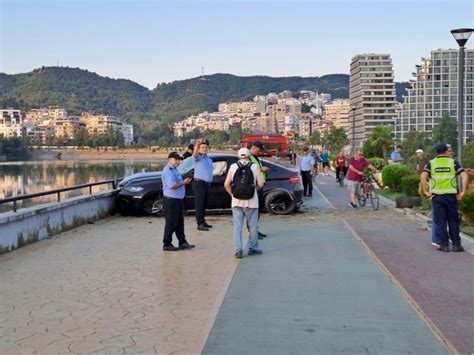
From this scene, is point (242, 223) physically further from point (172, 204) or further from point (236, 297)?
point (236, 297)

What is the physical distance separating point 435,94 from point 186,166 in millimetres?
117711

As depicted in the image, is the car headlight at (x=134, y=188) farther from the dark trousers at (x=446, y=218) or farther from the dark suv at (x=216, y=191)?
the dark trousers at (x=446, y=218)

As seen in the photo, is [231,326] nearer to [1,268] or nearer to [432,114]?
[1,268]

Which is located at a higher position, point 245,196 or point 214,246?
point 245,196

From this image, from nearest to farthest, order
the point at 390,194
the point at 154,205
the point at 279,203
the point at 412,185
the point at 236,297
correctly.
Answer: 1. the point at 236,297
2. the point at 154,205
3. the point at 279,203
4. the point at 412,185
5. the point at 390,194

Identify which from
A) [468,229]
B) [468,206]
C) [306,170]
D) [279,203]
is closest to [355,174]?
[279,203]

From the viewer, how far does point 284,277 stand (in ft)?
24.1

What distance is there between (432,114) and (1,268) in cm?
12479

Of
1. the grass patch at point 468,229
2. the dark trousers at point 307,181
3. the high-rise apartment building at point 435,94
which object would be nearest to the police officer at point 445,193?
the grass patch at point 468,229

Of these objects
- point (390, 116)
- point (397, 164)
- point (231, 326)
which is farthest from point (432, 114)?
point (231, 326)

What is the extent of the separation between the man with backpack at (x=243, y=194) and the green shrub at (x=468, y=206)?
15.8 feet

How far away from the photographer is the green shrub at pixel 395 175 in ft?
67.9

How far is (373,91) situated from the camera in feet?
483

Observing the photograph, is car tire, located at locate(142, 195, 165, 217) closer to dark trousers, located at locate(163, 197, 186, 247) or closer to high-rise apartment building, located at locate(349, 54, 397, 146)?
dark trousers, located at locate(163, 197, 186, 247)
